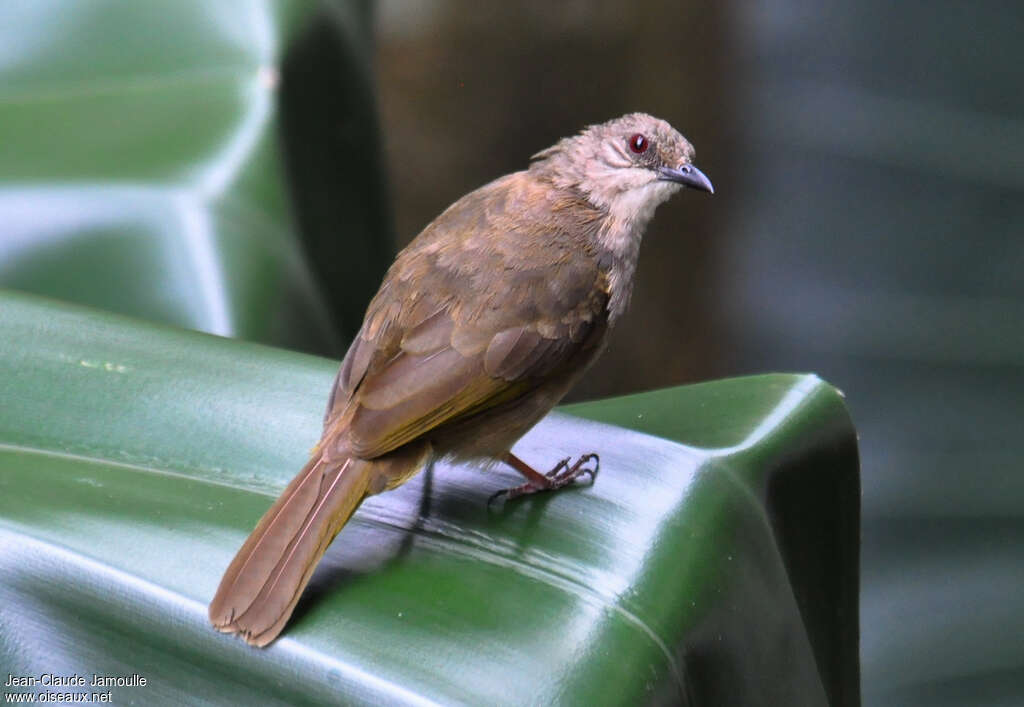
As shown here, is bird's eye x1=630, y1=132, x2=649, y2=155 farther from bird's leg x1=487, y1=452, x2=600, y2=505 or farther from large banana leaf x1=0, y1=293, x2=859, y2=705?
bird's leg x1=487, y1=452, x2=600, y2=505

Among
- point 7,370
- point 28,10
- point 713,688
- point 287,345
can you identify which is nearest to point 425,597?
point 713,688

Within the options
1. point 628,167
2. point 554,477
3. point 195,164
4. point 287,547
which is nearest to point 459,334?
point 554,477

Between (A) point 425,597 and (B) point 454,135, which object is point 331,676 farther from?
(B) point 454,135

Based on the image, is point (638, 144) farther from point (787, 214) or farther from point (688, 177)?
point (787, 214)

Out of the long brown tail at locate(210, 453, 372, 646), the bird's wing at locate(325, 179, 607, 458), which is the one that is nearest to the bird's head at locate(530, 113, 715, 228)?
the bird's wing at locate(325, 179, 607, 458)

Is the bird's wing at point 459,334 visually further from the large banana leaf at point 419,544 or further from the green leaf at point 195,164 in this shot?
the green leaf at point 195,164
